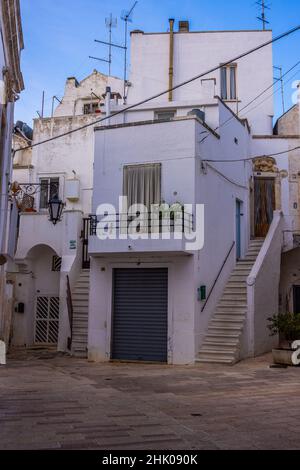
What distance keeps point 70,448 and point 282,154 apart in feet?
56.6

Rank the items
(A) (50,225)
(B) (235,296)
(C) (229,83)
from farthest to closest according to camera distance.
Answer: (C) (229,83) → (A) (50,225) → (B) (235,296)

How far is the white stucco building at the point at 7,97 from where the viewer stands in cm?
1155

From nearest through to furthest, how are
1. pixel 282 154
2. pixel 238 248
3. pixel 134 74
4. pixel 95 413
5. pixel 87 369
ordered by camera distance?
1. pixel 95 413
2. pixel 87 369
3. pixel 238 248
4. pixel 282 154
5. pixel 134 74

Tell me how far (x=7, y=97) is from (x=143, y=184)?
14.9 feet

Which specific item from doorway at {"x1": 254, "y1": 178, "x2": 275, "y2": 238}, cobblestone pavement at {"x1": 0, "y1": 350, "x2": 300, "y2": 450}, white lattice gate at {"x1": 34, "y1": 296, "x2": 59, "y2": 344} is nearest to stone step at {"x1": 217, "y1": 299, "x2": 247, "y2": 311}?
cobblestone pavement at {"x1": 0, "y1": 350, "x2": 300, "y2": 450}

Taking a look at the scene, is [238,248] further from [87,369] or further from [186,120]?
[87,369]

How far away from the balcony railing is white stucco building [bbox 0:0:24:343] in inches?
103

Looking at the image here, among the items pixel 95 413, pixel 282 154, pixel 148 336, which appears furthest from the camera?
pixel 282 154

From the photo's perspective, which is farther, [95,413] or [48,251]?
[48,251]

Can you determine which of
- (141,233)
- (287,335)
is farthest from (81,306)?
(287,335)

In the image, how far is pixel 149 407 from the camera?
312 inches

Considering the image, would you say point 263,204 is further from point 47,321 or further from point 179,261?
point 47,321
